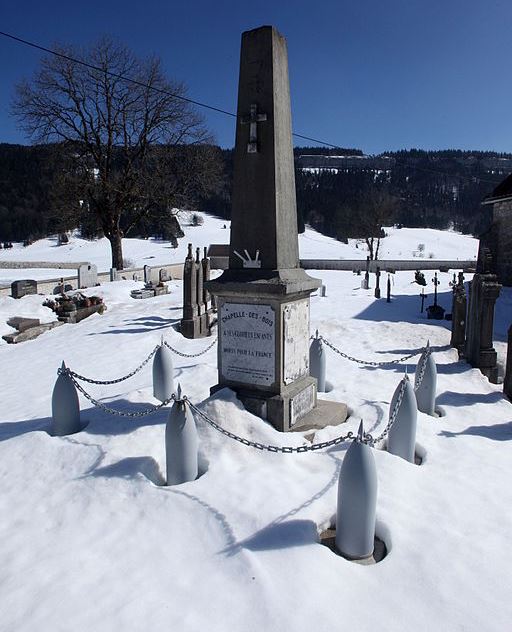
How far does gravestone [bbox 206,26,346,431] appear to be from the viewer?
4973 mm

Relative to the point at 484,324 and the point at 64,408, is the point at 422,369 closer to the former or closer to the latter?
the point at 484,324

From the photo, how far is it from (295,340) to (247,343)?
59 cm

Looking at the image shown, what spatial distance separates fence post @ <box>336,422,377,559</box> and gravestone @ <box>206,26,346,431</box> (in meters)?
1.84

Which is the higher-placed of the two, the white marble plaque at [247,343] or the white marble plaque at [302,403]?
the white marble plaque at [247,343]

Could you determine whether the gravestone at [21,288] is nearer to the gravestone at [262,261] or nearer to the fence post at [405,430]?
the gravestone at [262,261]

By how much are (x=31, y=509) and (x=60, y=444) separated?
3.50 ft

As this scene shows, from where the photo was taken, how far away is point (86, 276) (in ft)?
64.1

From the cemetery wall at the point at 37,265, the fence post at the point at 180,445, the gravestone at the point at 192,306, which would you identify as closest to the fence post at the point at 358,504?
the fence post at the point at 180,445

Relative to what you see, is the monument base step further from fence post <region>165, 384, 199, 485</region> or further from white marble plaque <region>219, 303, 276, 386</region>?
fence post <region>165, 384, 199, 485</region>

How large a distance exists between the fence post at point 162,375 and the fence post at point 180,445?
239 centimetres

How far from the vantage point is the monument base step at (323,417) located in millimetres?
5141

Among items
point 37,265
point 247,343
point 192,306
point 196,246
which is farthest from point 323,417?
point 196,246

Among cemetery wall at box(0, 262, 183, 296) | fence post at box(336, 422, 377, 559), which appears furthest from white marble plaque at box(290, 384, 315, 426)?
cemetery wall at box(0, 262, 183, 296)

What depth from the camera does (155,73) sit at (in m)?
23.7
